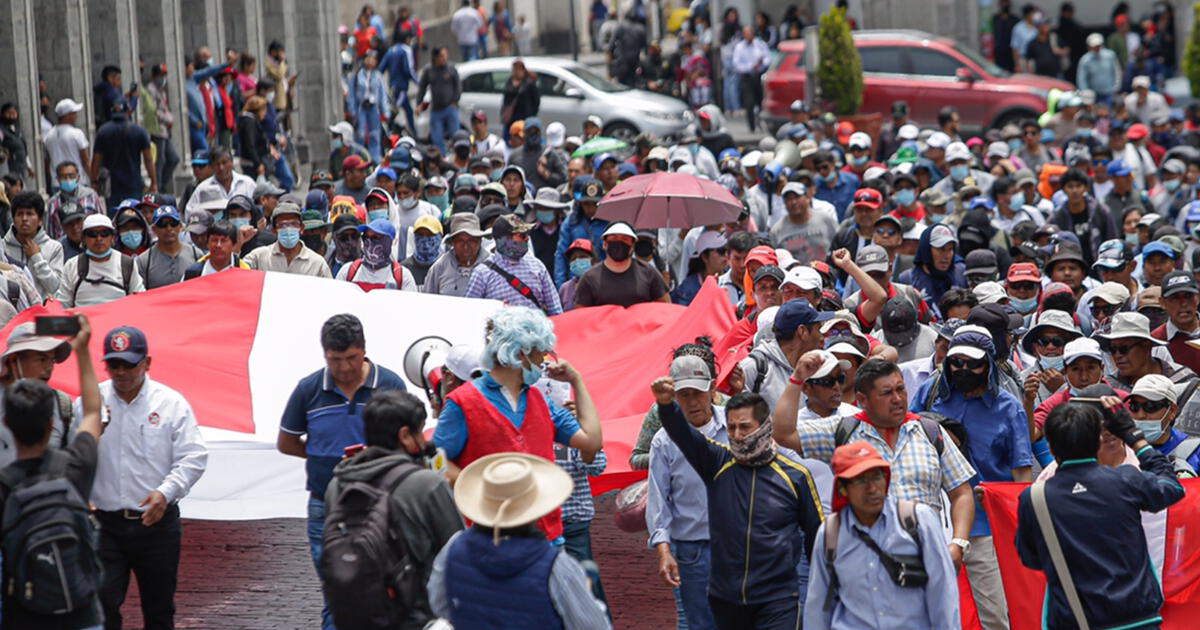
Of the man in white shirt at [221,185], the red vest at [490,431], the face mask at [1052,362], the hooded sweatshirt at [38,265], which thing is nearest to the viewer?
the red vest at [490,431]

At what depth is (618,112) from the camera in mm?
30297

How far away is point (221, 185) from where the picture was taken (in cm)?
1714

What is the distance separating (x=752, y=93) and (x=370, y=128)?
864 centimetres

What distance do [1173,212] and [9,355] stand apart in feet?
44.7

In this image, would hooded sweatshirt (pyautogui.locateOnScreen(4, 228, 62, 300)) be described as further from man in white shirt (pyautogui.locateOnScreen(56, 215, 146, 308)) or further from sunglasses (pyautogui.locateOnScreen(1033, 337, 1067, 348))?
sunglasses (pyautogui.locateOnScreen(1033, 337, 1067, 348))

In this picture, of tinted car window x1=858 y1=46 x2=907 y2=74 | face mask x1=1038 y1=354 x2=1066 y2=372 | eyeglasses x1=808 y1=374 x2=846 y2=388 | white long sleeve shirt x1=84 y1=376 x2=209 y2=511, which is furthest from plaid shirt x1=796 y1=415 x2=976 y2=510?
tinted car window x1=858 y1=46 x2=907 y2=74

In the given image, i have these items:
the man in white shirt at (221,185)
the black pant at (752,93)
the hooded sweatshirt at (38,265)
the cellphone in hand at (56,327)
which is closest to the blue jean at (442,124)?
the black pant at (752,93)

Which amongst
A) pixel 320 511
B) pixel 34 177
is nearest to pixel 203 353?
pixel 320 511

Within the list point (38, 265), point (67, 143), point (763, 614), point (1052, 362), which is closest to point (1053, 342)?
point (1052, 362)

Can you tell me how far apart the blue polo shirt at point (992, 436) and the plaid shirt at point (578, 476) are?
62.8 inches

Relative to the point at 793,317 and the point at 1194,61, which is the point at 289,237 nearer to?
the point at 793,317

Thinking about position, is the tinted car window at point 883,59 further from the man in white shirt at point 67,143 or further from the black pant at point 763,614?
the black pant at point 763,614

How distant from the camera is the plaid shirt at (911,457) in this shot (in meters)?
7.75

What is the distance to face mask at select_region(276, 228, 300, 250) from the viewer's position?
13273mm
